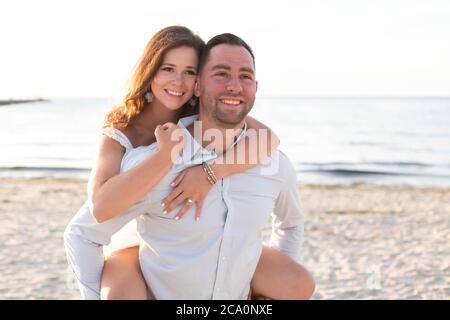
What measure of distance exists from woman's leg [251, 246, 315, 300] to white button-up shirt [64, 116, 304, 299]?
0.11 m

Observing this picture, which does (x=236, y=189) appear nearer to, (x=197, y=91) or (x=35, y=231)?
(x=197, y=91)

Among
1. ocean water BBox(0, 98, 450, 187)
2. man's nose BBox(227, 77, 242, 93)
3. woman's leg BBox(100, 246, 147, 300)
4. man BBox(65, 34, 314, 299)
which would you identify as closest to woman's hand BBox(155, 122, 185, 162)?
man BBox(65, 34, 314, 299)

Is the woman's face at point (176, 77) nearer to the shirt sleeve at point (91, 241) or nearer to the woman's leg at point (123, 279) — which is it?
the shirt sleeve at point (91, 241)

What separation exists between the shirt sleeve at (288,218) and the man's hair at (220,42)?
654 millimetres

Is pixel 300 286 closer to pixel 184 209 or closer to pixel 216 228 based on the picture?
pixel 216 228

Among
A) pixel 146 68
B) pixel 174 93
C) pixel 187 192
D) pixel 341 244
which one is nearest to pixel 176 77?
pixel 174 93

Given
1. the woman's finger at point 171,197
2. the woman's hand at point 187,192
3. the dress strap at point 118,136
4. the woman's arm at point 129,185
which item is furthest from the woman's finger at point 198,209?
the dress strap at point 118,136

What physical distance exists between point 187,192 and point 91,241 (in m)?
0.53

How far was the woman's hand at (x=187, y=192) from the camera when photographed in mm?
2871

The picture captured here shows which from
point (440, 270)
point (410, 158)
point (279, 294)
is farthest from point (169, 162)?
point (410, 158)

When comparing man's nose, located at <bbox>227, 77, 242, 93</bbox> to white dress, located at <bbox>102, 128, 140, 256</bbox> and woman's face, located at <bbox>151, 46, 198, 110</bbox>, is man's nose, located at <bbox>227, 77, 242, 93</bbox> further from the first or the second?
white dress, located at <bbox>102, 128, 140, 256</bbox>

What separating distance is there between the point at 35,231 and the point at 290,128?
2594 centimetres

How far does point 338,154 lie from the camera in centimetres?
2088

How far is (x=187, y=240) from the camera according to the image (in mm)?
2893
